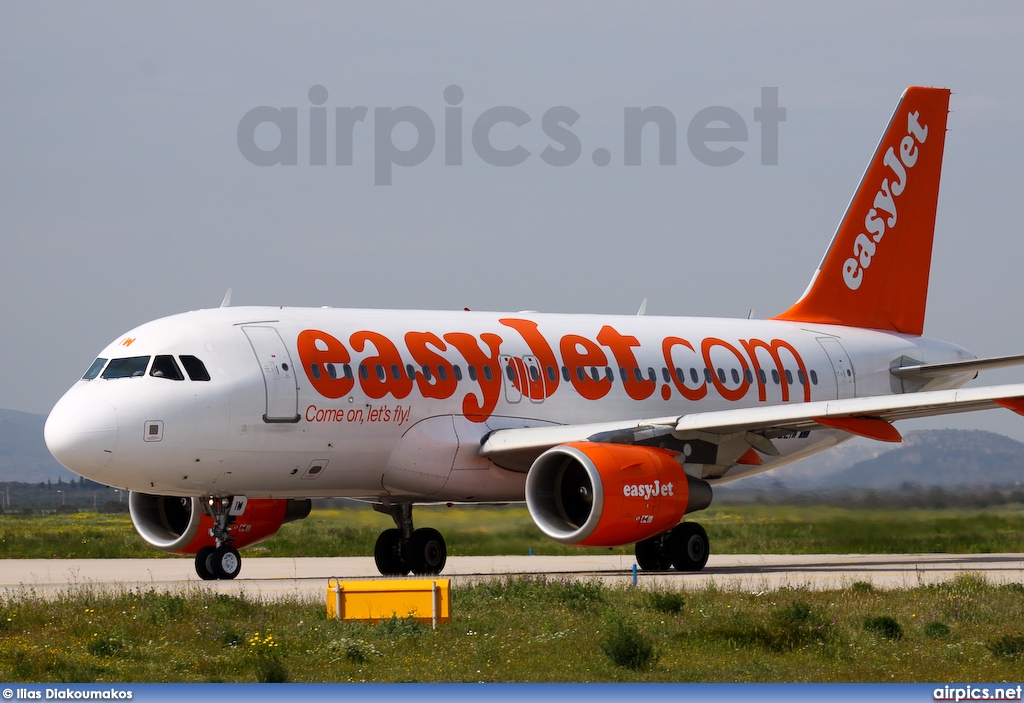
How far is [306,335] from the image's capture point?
2341cm

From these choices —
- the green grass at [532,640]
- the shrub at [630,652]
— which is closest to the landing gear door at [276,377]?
the green grass at [532,640]

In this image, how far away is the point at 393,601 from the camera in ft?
53.6

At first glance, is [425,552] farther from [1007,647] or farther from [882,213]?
[882,213]

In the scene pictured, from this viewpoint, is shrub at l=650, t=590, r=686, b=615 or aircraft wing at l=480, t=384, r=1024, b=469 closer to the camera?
shrub at l=650, t=590, r=686, b=615

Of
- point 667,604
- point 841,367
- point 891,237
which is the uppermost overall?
point 891,237

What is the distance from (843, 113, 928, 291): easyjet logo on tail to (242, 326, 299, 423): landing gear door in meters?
14.3

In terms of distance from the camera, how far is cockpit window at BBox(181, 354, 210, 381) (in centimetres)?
2202

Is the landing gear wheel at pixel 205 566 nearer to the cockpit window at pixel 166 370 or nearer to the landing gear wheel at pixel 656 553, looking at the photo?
the cockpit window at pixel 166 370

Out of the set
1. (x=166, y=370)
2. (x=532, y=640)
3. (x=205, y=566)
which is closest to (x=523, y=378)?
(x=205, y=566)

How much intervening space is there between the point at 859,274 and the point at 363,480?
43.9 feet

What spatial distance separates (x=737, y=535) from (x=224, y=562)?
15.1 metres

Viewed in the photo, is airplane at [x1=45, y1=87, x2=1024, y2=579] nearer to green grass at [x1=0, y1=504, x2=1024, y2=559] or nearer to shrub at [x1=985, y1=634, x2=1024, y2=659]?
green grass at [x1=0, y1=504, x2=1024, y2=559]

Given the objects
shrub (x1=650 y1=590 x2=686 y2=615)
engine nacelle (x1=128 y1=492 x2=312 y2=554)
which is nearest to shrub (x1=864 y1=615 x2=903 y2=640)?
shrub (x1=650 y1=590 x2=686 y2=615)

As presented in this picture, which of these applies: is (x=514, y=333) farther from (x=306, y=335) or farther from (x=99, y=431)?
(x=99, y=431)
